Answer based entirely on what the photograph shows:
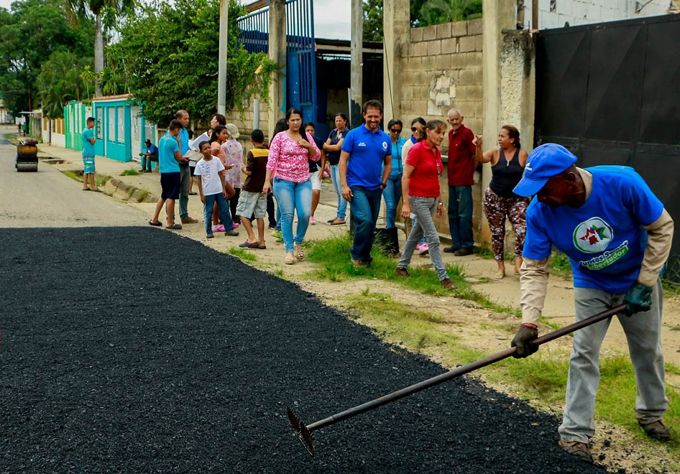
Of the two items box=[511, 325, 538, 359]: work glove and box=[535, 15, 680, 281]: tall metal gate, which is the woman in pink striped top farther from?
box=[511, 325, 538, 359]: work glove

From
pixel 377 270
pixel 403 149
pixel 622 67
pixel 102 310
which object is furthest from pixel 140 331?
pixel 622 67

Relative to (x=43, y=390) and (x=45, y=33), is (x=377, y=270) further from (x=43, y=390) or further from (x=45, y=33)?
(x=45, y=33)

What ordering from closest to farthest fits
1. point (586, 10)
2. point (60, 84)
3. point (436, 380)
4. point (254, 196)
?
point (436, 380) → point (254, 196) → point (586, 10) → point (60, 84)

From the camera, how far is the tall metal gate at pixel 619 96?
8203mm

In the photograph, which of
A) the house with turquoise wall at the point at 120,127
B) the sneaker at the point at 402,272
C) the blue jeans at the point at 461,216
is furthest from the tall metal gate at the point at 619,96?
the house with turquoise wall at the point at 120,127

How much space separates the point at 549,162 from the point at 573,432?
4.64 ft

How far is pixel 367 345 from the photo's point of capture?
6102 millimetres

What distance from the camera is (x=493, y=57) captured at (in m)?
10.0

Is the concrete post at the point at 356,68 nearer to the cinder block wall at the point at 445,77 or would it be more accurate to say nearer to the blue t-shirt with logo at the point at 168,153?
the cinder block wall at the point at 445,77

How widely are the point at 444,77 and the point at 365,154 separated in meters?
2.61

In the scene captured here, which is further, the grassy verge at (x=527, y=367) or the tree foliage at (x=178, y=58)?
the tree foliage at (x=178, y=58)

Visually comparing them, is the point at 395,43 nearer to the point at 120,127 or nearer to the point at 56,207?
the point at 56,207

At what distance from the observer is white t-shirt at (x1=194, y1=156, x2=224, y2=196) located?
11.4 metres

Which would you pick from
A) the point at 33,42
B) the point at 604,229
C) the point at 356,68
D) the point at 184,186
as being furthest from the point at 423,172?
the point at 33,42
